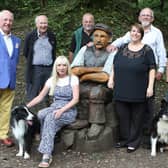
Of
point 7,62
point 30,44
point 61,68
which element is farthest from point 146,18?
point 7,62

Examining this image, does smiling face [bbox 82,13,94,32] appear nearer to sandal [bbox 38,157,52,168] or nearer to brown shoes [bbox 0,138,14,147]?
brown shoes [bbox 0,138,14,147]

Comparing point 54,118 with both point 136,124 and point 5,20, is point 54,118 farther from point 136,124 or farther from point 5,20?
point 5,20

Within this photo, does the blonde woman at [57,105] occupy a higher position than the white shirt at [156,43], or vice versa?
the white shirt at [156,43]

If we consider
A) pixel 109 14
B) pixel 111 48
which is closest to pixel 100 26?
pixel 111 48

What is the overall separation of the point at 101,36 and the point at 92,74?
0.62 metres

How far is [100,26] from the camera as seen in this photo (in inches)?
293

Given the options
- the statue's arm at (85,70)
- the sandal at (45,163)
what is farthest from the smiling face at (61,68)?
the sandal at (45,163)

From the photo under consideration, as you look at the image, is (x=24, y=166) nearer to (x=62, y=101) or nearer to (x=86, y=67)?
(x=62, y=101)

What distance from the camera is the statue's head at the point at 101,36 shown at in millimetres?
7426

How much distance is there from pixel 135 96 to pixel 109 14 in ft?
22.9

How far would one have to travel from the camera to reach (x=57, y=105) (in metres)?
7.21

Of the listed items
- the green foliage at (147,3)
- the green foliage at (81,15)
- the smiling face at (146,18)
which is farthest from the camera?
the green foliage at (147,3)

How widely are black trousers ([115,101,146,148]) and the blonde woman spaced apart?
28.7 inches

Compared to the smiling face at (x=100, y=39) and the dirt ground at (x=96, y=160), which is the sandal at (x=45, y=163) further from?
the smiling face at (x=100, y=39)
